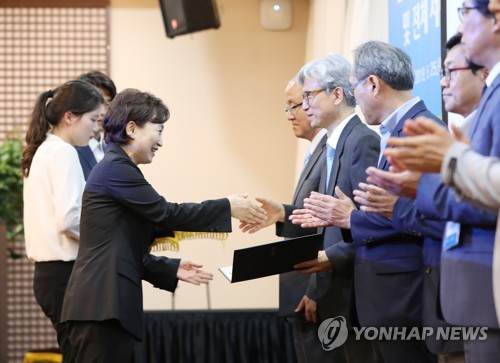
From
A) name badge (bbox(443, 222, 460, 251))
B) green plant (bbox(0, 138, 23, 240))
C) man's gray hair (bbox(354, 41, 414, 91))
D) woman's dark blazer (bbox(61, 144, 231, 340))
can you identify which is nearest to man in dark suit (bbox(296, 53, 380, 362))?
man's gray hair (bbox(354, 41, 414, 91))

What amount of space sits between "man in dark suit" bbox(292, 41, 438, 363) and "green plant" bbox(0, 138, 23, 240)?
12.2 ft

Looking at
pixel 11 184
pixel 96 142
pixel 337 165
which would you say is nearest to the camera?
pixel 337 165

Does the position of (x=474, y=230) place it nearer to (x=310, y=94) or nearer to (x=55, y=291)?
(x=310, y=94)

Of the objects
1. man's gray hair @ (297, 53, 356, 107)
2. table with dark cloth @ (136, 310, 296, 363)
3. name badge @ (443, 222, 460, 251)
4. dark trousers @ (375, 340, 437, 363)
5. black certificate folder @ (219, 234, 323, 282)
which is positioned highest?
man's gray hair @ (297, 53, 356, 107)

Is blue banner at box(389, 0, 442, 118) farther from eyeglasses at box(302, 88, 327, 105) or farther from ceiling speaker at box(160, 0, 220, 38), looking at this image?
ceiling speaker at box(160, 0, 220, 38)

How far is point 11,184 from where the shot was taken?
6.11 m

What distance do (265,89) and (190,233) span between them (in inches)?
136

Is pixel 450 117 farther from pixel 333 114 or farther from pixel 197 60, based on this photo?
pixel 197 60

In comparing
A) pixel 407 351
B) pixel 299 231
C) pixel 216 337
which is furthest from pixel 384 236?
pixel 216 337

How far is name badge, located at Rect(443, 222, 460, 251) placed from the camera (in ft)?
6.46

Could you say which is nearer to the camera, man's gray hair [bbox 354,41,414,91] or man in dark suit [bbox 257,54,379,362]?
man's gray hair [bbox 354,41,414,91]

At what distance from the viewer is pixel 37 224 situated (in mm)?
3879

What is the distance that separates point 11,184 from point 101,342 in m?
3.39

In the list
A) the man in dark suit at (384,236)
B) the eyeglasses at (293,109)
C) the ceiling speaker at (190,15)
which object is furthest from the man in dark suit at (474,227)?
the ceiling speaker at (190,15)
